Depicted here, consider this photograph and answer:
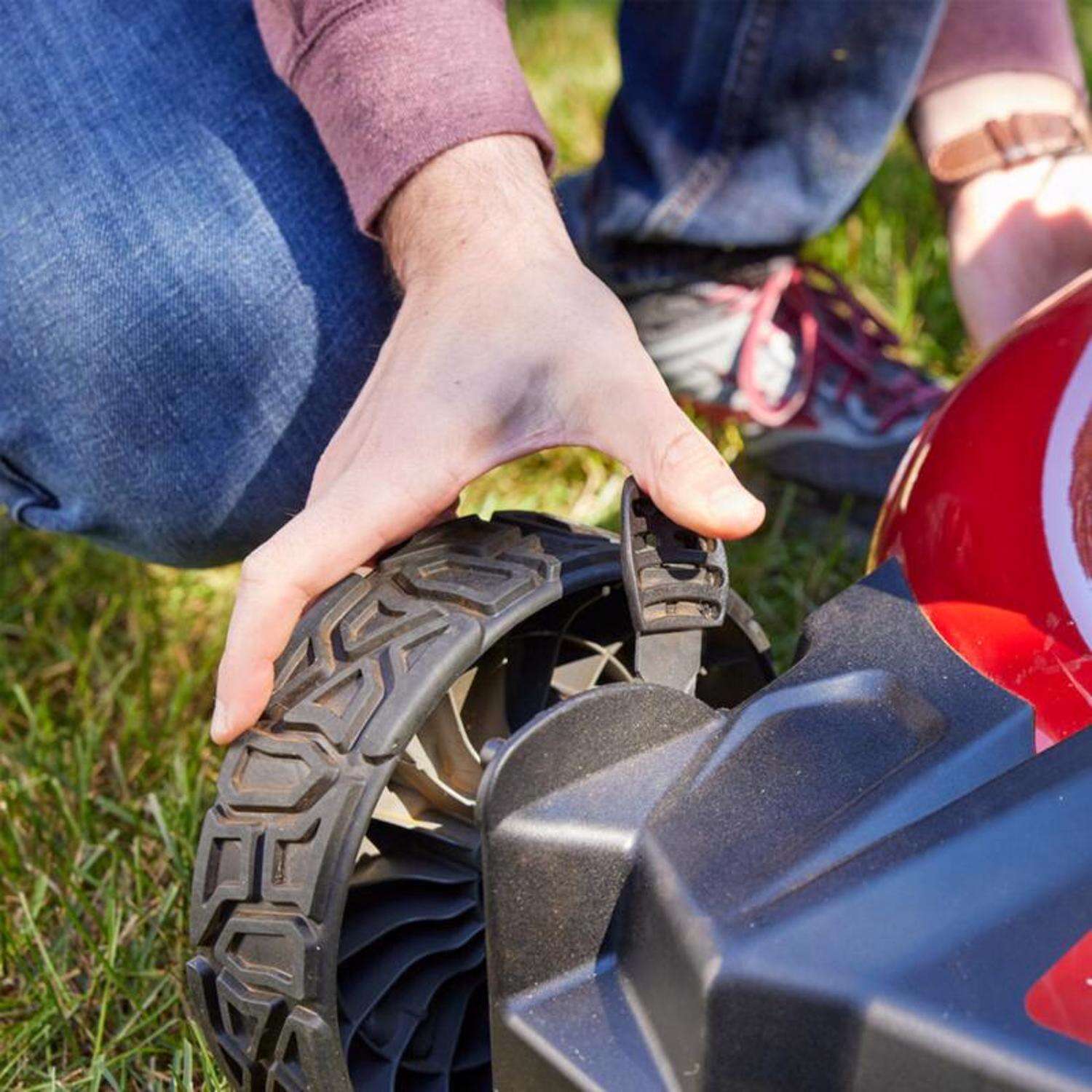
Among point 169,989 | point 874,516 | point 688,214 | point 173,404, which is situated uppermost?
point 173,404

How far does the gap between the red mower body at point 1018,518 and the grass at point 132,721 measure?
1.74 feet

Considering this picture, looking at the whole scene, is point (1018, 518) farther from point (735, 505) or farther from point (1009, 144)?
point (1009, 144)

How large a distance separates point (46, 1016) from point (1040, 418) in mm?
845

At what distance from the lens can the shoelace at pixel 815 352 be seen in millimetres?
1896

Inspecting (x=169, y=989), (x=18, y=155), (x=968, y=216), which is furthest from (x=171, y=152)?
(x=968, y=216)

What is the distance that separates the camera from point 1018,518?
101 cm

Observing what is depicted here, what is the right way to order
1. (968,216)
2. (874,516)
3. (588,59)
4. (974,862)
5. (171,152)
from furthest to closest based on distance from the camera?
(588,59) → (874,516) → (968,216) → (171,152) → (974,862)

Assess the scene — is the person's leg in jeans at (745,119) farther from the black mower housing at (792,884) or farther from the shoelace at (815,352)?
the black mower housing at (792,884)

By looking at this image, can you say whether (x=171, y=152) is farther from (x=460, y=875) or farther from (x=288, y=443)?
(x=460, y=875)

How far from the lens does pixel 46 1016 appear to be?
120cm

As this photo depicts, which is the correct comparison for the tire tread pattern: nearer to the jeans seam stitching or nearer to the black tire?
the black tire

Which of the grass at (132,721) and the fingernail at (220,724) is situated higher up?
the fingernail at (220,724)

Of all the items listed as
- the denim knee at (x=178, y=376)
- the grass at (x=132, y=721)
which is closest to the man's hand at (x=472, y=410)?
the denim knee at (x=178, y=376)

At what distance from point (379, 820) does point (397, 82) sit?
519mm
